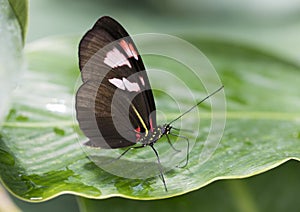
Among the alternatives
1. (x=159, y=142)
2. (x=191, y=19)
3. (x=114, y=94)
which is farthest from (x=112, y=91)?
(x=191, y=19)

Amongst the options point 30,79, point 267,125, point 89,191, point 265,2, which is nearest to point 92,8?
point 265,2

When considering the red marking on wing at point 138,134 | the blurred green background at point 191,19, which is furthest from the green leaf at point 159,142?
the blurred green background at point 191,19

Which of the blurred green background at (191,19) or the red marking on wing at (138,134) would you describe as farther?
the blurred green background at (191,19)

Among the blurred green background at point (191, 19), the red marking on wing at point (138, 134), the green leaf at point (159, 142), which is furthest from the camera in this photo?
the blurred green background at point (191, 19)

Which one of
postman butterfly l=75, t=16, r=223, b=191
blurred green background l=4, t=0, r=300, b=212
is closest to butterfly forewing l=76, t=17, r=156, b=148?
postman butterfly l=75, t=16, r=223, b=191

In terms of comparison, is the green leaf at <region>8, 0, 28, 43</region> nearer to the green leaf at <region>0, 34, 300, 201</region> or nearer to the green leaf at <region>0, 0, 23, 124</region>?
the green leaf at <region>0, 0, 23, 124</region>

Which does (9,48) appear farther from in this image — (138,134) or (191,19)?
(191,19)

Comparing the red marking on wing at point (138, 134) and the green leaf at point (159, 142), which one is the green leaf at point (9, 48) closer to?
the green leaf at point (159, 142)
